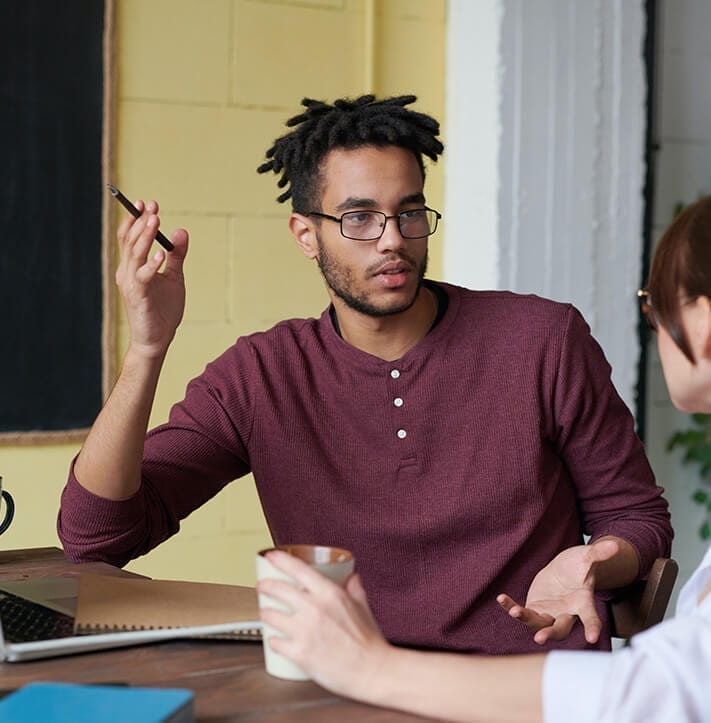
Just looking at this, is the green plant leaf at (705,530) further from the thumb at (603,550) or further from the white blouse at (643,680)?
the white blouse at (643,680)

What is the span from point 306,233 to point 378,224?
0.20 m

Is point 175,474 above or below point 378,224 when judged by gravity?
below

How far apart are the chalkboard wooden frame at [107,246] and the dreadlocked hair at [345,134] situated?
0.74 metres

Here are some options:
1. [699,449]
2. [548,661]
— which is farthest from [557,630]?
[699,449]

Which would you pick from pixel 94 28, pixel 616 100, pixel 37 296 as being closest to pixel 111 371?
pixel 37 296

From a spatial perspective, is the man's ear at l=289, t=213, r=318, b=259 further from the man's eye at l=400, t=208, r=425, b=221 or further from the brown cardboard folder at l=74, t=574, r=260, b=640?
the brown cardboard folder at l=74, t=574, r=260, b=640

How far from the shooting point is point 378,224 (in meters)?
1.77

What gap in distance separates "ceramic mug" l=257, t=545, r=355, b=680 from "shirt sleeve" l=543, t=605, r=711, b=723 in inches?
7.4

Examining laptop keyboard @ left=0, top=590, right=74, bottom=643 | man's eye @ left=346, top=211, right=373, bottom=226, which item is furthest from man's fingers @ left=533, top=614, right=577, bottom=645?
man's eye @ left=346, top=211, right=373, bottom=226

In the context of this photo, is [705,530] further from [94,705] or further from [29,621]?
[94,705]

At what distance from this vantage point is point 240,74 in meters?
2.71

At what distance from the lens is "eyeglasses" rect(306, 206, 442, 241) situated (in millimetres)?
1759

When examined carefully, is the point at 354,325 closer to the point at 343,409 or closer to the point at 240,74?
the point at 343,409

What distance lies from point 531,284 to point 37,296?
3.85 ft
